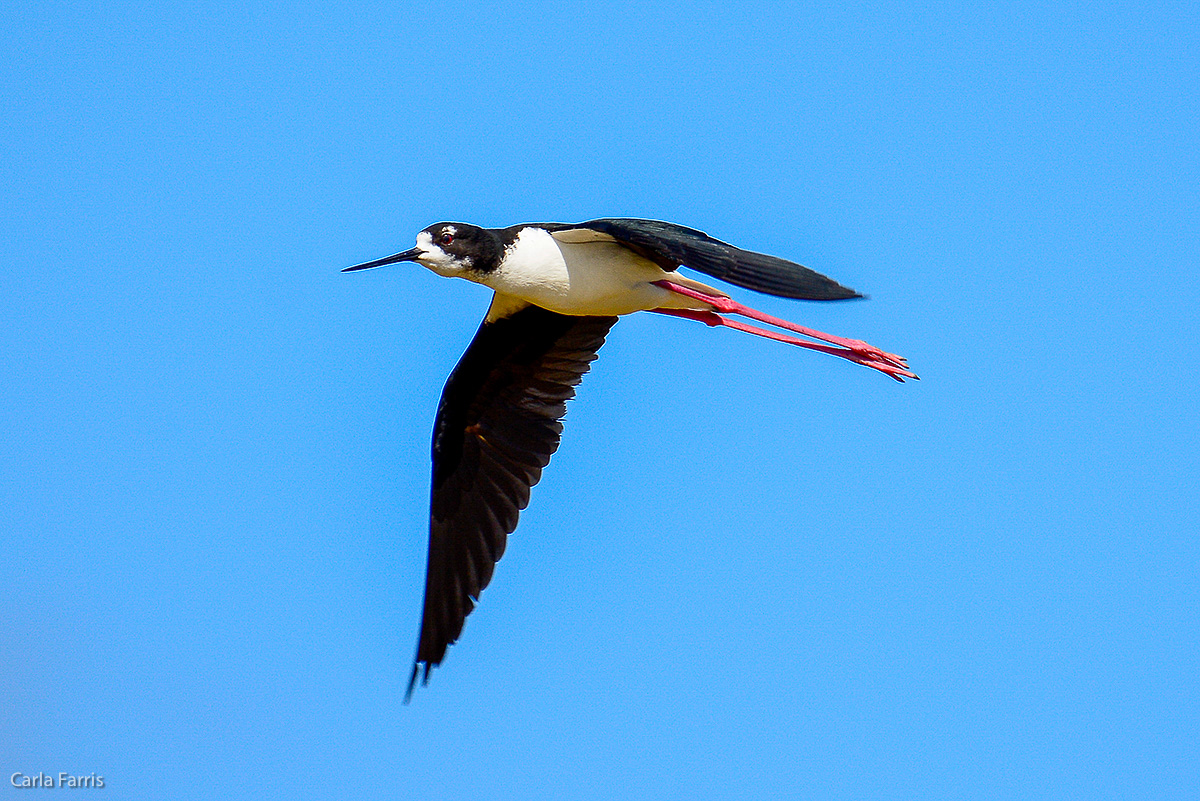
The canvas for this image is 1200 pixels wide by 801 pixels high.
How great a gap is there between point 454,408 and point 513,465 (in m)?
0.60

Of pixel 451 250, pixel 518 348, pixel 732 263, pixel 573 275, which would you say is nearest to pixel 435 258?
pixel 451 250

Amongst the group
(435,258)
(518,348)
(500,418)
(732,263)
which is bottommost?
(500,418)

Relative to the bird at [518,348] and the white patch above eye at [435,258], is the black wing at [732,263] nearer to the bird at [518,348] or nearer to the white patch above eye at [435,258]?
the bird at [518,348]

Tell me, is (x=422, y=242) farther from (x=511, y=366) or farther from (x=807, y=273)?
(x=807, y=273)

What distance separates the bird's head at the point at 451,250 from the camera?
8.59 meters

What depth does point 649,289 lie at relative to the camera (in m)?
9.06

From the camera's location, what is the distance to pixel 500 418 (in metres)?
9.77

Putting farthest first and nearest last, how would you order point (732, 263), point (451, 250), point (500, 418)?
point (500, 418)
point (451, 250)
point (732, 263)

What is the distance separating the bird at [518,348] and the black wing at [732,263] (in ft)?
0.09

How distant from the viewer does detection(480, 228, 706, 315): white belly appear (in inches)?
343

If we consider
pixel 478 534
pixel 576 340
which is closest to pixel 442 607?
pixel 478 534

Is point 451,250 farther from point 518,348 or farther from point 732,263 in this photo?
point 732,263

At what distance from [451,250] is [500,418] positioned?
158 cm

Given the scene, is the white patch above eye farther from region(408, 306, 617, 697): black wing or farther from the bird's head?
region(408, 306, 617, 697): black wing
